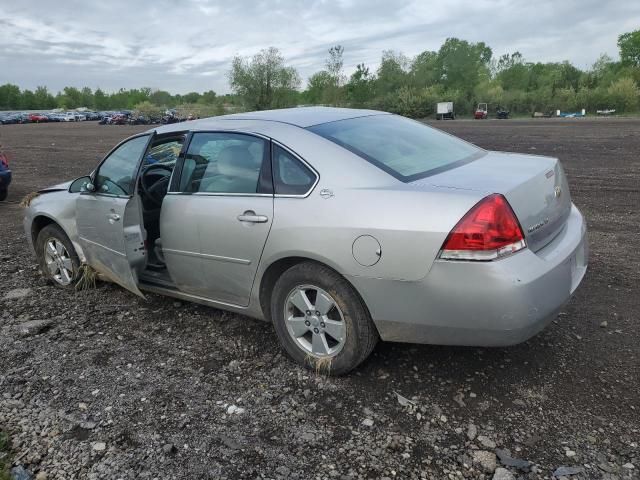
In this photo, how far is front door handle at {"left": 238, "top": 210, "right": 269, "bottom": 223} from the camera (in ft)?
10.9

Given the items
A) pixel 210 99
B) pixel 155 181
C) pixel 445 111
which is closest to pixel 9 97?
pixel 210 99

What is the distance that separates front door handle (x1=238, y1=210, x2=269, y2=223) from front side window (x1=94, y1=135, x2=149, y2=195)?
1.20 metres

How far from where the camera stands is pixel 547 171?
10.7 ft

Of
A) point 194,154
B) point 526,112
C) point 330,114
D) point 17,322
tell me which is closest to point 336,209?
point 330,114

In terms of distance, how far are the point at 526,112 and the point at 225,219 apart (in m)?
71.0

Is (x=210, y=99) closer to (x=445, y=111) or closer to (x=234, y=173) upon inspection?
(x=445, y=111)

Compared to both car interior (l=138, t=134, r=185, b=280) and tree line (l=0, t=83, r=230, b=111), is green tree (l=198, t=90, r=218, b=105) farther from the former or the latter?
car interior (l=138, t=134, r=185, b=280)

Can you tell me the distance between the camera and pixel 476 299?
2.67 meters

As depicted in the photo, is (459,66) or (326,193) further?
(459,66)

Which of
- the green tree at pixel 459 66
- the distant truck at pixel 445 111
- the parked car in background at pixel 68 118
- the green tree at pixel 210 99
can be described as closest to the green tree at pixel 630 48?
the green tree at pixel 459 66

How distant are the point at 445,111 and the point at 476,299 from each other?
2540 inches

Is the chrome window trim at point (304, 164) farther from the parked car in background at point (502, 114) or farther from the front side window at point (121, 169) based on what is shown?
the parked car in background at point (502, 114)

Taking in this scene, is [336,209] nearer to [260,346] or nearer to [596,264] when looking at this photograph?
[260,346]

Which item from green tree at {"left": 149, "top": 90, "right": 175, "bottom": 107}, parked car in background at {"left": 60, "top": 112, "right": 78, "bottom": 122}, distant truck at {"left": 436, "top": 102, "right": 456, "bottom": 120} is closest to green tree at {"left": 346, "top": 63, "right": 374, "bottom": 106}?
distant truck at {"left": 436, "top": 102, "right": 456, "bottom": 120}
